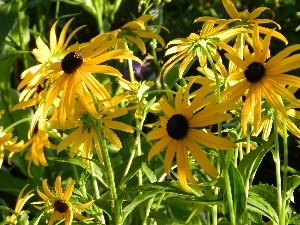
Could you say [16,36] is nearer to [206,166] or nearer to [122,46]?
[122,46]

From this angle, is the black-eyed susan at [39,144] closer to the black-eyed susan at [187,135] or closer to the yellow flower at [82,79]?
the yellow flower at [82,79]

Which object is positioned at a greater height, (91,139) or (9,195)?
(9,195)

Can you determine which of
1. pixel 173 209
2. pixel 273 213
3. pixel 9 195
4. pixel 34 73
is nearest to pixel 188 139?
pixel 273 213

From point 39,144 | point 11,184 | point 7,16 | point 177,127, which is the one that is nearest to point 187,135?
point 177,127

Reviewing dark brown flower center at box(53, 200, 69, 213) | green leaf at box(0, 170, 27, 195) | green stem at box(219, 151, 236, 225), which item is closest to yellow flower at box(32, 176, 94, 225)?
dark brown flower center at box(53, 200, 69, 213)

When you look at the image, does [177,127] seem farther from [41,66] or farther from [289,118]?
[41,66]

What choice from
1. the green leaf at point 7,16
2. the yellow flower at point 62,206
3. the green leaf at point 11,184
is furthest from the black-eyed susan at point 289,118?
the green leaf at point 11,184


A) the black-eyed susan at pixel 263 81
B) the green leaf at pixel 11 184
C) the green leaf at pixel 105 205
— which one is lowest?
the green leaf at pixel 105 205
